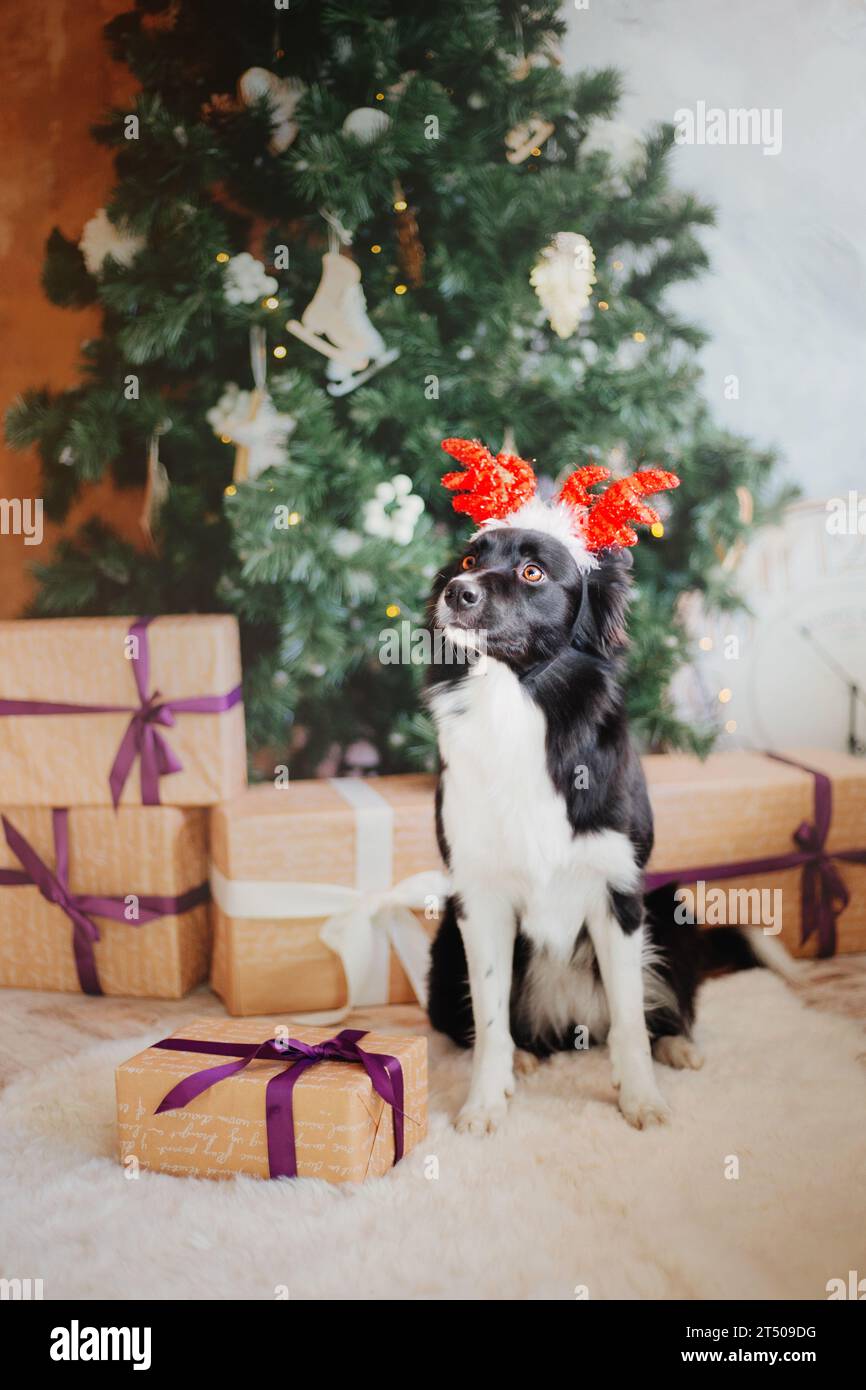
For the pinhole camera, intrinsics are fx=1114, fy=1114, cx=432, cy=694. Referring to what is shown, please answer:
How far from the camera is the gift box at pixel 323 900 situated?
2459mm

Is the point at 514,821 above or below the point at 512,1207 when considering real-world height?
above

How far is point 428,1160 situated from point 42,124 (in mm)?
2983

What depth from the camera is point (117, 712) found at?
2.52m

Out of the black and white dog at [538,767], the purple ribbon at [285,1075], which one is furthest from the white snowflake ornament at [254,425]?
the purple ribbon at [285,1075]

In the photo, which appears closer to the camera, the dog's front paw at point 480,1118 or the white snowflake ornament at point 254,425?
the dog's front paw at point 480,1118

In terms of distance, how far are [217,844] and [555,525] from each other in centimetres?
113

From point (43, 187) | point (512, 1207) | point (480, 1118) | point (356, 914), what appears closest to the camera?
point (512, 1207)

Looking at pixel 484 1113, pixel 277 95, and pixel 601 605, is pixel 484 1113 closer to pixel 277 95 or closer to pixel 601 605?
pixel 601 605

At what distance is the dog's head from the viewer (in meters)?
1.82

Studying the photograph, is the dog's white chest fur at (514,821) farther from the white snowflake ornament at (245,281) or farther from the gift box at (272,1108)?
the white snowflake ornament at (245,281)

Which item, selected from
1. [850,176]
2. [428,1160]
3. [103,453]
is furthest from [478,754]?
[850,176]

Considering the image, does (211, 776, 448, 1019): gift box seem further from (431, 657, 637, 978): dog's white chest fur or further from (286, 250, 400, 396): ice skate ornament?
(286, 250, 400, 396): ice skate ornament

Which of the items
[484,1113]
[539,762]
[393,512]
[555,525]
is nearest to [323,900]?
[484,1113]
